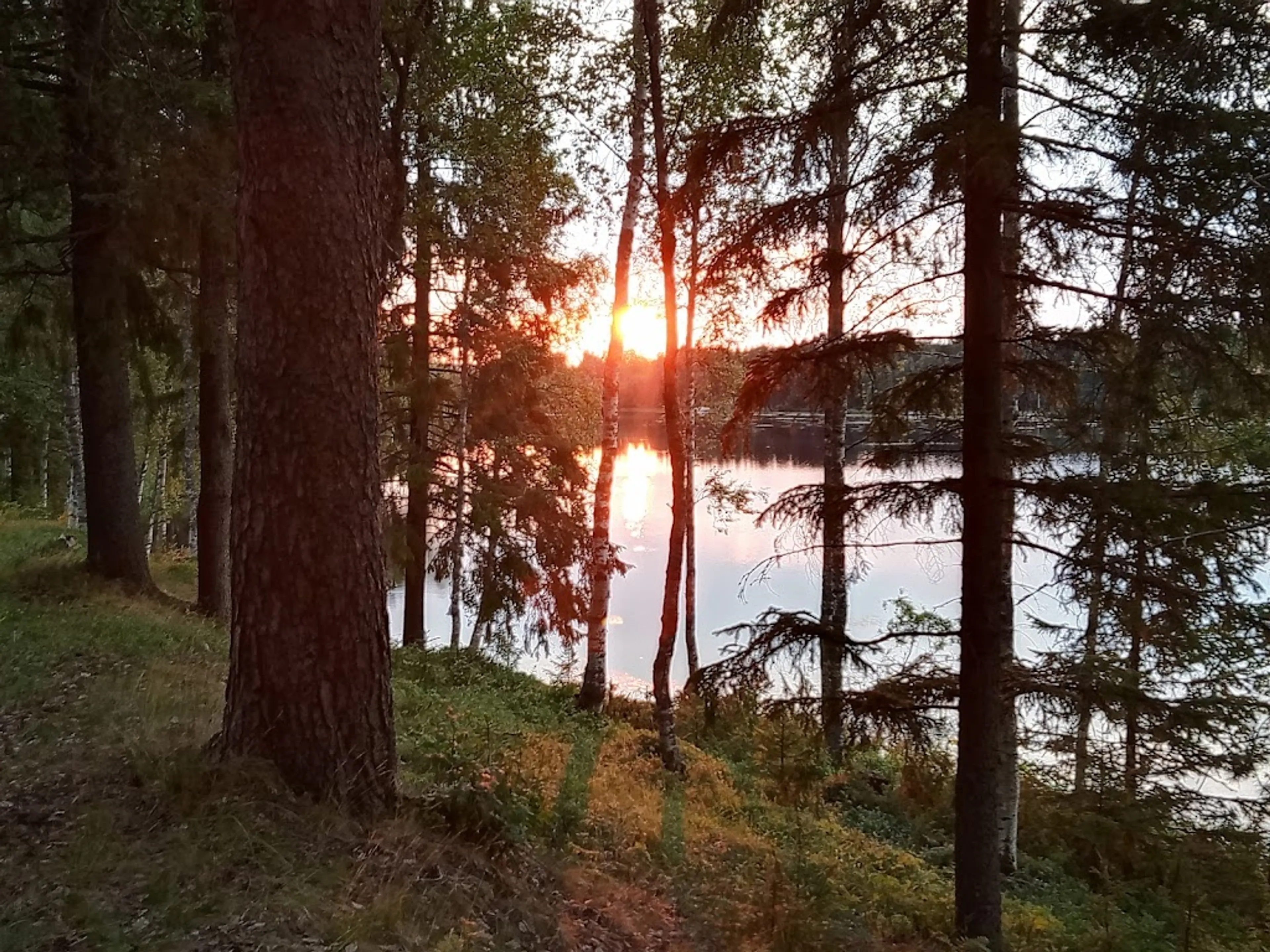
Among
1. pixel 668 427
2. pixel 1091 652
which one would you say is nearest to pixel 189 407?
pixel 668 427

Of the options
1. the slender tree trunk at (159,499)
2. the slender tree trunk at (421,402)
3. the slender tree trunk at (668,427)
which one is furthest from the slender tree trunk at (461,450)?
the slender tree trunk at (159,499)

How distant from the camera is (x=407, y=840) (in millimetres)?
3773

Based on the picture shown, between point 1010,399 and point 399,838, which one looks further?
point 1010,399

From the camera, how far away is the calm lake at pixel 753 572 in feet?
18.6

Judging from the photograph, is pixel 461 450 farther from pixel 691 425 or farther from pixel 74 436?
pixel 74 436

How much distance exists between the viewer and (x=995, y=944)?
496 centimetres

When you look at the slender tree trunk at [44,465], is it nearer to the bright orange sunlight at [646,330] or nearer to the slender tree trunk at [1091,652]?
the bright orange sunlight at [646,330]

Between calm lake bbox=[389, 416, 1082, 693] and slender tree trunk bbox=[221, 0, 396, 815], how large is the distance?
8.22 feet

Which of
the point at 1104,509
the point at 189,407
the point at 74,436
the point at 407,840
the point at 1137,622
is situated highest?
the point at 189,407

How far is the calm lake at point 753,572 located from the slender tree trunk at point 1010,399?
1.26ft

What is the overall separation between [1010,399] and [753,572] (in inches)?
152

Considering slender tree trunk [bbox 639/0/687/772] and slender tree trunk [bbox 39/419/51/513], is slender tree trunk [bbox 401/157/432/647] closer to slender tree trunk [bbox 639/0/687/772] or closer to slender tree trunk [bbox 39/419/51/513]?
slender tree trunk [bbox 639/0/687/772]

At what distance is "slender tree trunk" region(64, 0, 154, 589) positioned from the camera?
23.1ft

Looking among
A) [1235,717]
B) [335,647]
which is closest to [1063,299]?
[1235,717]
